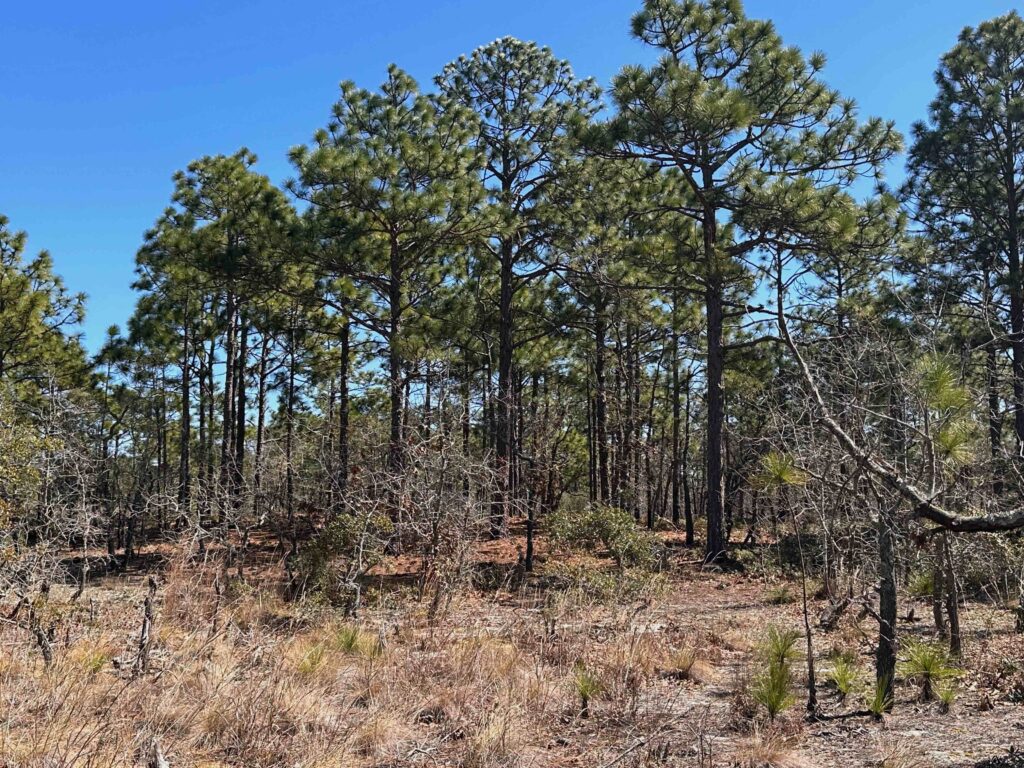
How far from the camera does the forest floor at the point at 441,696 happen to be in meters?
4.21

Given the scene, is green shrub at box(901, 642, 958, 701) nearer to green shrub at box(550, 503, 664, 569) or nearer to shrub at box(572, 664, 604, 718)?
shrub at box(572, 664, 604, 718)

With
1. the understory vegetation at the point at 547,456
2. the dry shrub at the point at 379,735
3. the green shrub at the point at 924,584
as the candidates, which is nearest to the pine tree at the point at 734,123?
the understory vegetation at the point at 547,456

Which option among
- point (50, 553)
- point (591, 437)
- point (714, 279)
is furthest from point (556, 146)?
point (50, 553)

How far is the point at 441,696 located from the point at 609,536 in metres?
7.07

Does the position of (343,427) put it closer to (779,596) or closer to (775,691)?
(779,596)

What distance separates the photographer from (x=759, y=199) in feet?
41.2

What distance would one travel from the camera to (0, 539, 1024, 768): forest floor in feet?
13.8

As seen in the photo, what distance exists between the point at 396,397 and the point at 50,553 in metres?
7.41

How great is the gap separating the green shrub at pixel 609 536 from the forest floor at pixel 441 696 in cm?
342

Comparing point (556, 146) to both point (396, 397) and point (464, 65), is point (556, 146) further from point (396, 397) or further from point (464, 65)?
point (396, 397)

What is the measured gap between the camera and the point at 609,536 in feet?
39.4

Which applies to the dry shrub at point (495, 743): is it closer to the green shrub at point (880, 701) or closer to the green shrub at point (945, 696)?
the green shrub at point (880, 701)

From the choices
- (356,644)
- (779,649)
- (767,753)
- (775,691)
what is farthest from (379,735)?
(779,649)

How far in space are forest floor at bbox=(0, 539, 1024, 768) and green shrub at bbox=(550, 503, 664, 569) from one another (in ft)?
11.2
